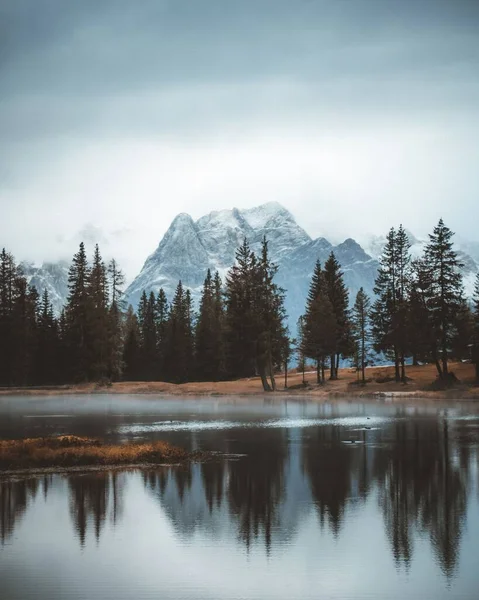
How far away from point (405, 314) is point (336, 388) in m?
11.9

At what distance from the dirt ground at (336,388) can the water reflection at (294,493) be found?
43.0 metres

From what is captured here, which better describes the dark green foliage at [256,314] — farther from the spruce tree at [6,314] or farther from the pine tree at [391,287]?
the spruce tree at [6,314]

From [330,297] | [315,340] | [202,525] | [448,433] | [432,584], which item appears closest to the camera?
[432,584]

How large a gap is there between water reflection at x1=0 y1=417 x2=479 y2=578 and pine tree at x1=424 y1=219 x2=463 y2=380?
43464 millimetres

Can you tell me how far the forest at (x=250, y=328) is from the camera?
3290 inches

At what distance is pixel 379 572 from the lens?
51.8 feet

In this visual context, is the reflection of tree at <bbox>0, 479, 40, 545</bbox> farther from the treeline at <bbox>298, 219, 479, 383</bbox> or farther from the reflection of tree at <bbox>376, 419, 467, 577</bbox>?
the treeline at <bbox>298, 219, 479, 383</bbox>

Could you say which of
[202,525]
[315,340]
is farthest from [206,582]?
[315,340]

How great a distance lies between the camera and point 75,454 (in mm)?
31531

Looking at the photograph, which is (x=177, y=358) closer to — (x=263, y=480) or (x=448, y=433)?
(x=448, y=433)

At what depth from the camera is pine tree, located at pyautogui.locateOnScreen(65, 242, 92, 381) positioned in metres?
107

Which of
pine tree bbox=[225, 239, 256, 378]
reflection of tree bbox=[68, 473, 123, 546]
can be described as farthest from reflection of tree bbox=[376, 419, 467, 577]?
pine tree bbox=[225, 239, 256, 378]

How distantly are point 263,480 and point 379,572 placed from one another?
11.6 m

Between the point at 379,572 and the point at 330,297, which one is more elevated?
the point at 330,297
